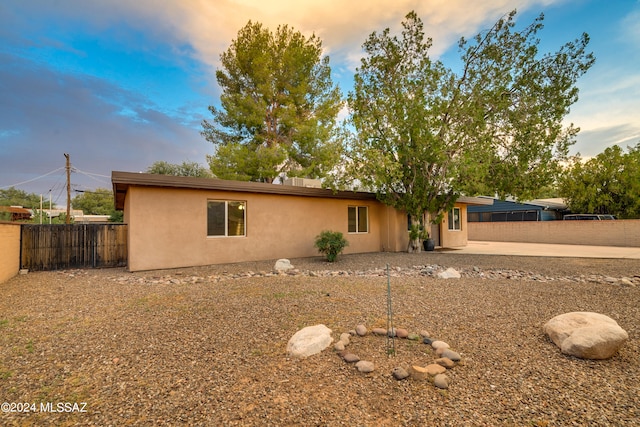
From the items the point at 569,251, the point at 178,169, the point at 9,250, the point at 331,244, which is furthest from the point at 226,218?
the point at 178,169

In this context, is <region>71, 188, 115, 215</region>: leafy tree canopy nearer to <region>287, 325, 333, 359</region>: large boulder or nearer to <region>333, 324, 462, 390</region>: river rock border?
<region>287, 325, 333, 359</region>: large boulder

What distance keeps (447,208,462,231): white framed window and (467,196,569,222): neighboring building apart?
6537 mm

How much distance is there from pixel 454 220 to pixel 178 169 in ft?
82.3

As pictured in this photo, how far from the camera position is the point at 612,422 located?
1.90 meters

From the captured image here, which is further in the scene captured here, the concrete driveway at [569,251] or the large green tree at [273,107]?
the large green tree at [273,107]

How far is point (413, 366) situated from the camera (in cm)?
261

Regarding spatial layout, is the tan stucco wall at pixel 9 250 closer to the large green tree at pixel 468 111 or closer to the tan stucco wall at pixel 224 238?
the tan stucco wall at pixel 224 238

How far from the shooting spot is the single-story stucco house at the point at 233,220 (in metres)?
7.94

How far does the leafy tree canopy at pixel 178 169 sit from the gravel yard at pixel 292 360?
80.6ft

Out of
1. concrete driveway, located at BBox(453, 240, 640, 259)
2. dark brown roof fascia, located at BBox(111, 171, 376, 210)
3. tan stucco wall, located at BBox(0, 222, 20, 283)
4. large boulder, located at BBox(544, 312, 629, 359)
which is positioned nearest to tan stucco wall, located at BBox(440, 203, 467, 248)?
concrete driveway, located at BBox(453, 240, 640, 259)

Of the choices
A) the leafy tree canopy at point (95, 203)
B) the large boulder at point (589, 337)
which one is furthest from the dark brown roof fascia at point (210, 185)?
the leafy tree canopy at point (95, 203)

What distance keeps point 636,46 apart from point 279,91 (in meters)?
14.2

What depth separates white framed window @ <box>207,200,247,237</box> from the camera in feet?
29.5

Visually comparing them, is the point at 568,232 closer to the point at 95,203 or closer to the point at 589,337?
the point at 589,337
